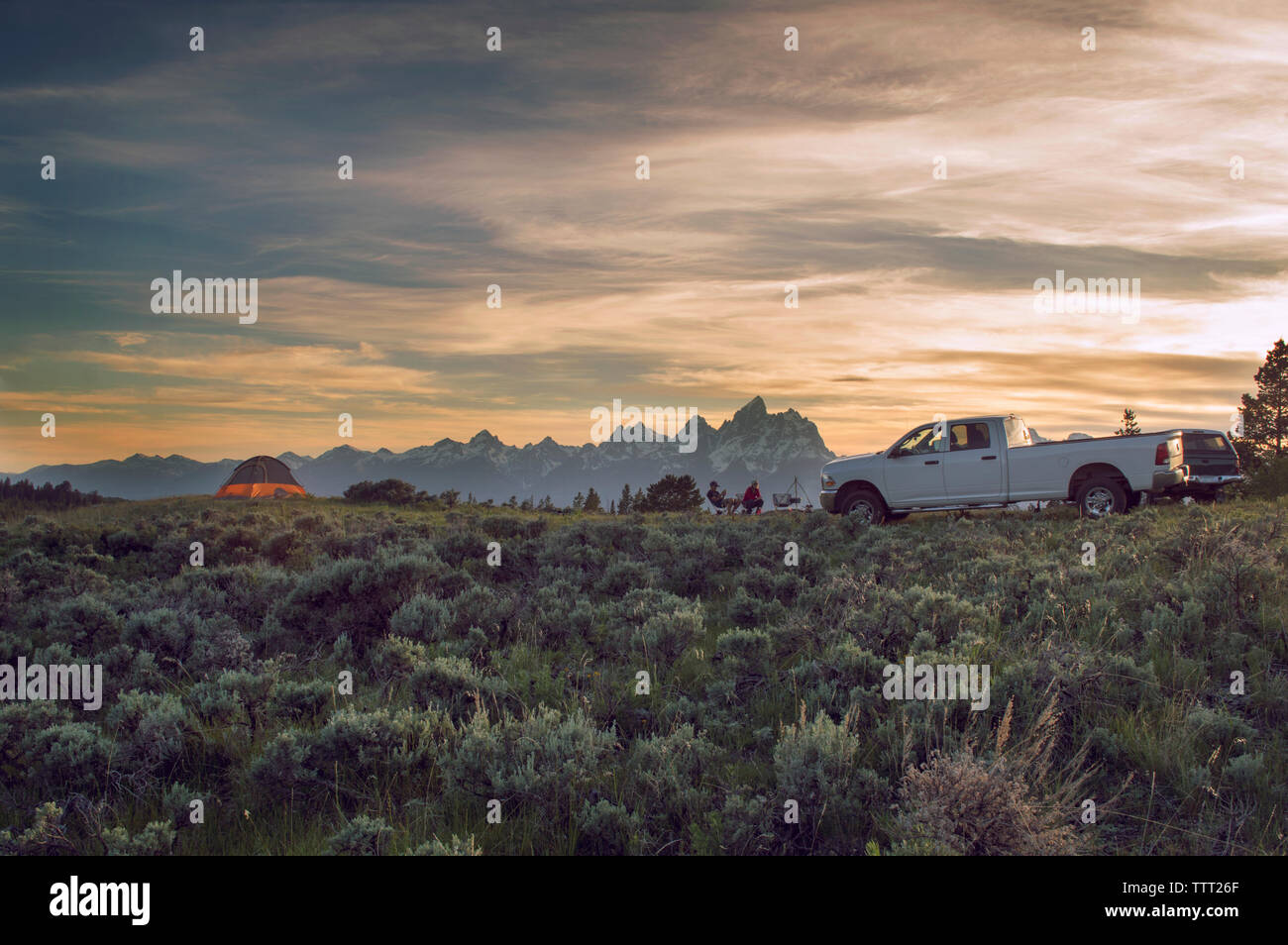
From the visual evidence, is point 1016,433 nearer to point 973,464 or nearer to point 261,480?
point 973,464

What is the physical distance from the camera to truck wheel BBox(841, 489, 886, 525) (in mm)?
17391

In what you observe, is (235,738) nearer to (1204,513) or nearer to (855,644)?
(855,644)

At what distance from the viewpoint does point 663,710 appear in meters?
5.88

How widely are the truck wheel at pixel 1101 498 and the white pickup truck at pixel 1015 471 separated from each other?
0.02 m

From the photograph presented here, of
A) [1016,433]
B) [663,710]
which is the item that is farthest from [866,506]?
[663,710]


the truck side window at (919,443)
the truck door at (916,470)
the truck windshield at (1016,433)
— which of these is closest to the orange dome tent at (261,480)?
the truck door at (916,470)

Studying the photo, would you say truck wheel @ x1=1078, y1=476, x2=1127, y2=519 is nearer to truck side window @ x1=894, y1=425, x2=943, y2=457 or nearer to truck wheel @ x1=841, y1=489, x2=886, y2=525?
truck side window @ x1=894, y1=425, x2=943, y2=457

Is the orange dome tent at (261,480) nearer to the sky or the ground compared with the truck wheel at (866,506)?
nearer to the sky

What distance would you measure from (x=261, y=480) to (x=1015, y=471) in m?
27.5

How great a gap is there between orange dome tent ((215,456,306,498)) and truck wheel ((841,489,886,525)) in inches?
845

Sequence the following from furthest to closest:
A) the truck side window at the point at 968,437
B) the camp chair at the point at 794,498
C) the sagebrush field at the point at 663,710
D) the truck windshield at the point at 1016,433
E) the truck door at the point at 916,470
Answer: the camp chair at the point at 794,498 → the truck door at the point at 916,470 → the truck side window at the point at 968,437 → the truck windshield at the point at 1016,433 → the sagebrush field at the point at 663,710

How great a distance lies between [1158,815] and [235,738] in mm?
6093

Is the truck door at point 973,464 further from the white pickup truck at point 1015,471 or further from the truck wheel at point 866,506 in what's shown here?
the truck wheel at point 866,506

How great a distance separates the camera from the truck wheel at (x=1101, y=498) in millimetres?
15438
